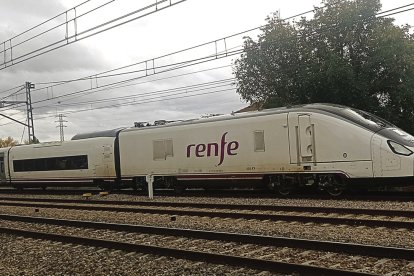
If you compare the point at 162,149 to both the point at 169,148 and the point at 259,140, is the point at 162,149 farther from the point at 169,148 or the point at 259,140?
the point at 259,140

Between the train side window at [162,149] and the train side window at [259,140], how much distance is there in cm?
413

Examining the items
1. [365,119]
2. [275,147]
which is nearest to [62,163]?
[275,147]

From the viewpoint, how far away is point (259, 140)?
16266 mm

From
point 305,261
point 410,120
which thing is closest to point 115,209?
point 305,261

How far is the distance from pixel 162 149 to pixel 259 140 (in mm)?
4879

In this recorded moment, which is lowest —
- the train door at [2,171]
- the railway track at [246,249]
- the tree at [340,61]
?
the railway track at [246,249]

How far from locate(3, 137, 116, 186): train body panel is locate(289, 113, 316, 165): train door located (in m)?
9.76

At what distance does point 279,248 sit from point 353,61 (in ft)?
62.5

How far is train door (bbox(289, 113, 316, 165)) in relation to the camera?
1500 cm

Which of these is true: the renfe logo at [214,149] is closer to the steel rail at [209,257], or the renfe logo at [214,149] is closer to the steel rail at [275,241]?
the steel rail at [275,241]

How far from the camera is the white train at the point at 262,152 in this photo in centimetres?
1384

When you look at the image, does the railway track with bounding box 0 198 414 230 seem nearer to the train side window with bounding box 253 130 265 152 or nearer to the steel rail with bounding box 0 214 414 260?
the steel rail with bounding box 0 214 414 260

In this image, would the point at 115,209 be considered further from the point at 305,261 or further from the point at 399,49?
the point at 399,49

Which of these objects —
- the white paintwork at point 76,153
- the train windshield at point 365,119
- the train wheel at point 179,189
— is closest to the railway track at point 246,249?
the train windshield at point 365,119
